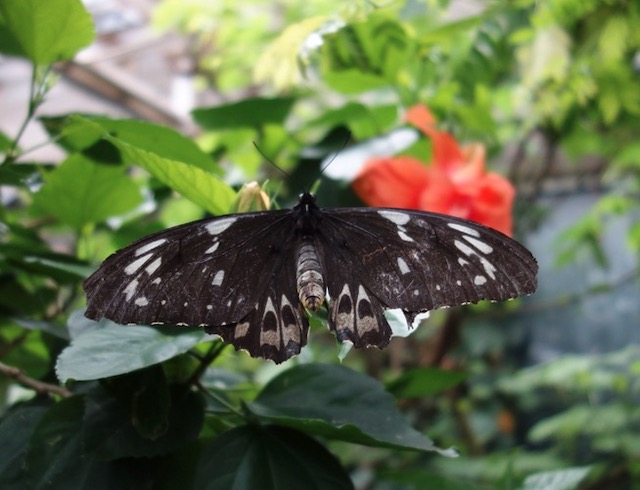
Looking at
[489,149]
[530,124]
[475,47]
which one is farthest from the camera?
[530,124]

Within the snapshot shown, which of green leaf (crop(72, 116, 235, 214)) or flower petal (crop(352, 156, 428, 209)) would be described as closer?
green leaf (crop(72, 116, 235, 214))

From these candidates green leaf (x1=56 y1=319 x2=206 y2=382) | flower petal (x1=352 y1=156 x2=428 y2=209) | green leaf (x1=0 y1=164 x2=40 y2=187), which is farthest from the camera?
flower petal (x1=352 y1=156 x2=428 y2=209)

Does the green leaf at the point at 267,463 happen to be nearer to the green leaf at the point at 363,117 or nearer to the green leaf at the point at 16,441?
the green leaf at the point at 16,441

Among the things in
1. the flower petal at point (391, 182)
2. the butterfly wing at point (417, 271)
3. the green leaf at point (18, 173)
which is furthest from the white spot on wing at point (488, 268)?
the green leaf at point (18, 173)

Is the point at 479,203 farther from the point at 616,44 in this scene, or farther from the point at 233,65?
the point at 233,65

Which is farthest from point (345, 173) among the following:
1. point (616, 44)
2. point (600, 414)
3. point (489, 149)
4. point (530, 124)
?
point (600, 414)

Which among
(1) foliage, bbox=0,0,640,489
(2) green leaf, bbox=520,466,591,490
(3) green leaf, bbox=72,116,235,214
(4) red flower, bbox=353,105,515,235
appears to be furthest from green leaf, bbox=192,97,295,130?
(2) green leaf, bbox=520,466,591,490

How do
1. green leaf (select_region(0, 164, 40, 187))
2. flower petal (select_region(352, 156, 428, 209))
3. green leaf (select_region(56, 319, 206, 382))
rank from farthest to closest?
flower petal (select_region(352, 156, 428, 209)) < green leaf (select_region(0, 164, 40, 187)) < green leaf (select_region(56, 319, 206, 382))

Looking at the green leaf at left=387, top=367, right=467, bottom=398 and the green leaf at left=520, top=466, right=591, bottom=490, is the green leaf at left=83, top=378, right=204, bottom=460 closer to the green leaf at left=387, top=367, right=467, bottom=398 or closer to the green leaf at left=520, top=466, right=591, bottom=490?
the green leaf at left=387, top=367, right=467, bottom=398
